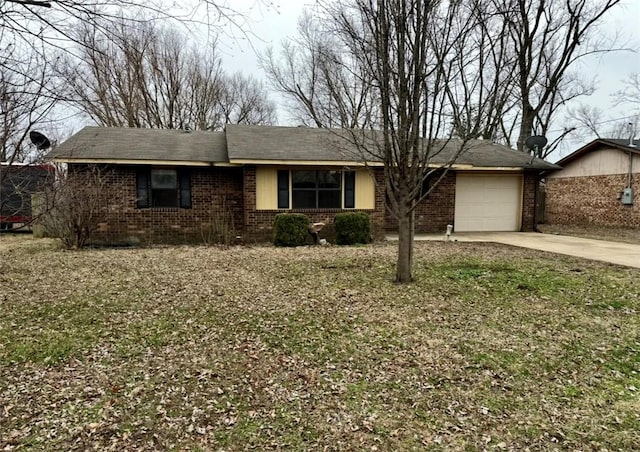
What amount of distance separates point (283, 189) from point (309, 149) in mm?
1557

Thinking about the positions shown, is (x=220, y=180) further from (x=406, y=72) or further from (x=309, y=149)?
(x=406, y=72)

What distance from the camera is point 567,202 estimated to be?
1652 cm

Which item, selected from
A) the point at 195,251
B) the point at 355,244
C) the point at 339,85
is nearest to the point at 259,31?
the point at 339,85

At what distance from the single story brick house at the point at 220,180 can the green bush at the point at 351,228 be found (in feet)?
3.13

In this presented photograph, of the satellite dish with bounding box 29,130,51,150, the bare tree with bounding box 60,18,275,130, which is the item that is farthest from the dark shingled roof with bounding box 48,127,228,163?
the bare tree with bounding box 60,18,275,130

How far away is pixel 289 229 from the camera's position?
10516 mm

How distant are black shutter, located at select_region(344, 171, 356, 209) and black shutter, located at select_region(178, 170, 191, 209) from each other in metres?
4.61

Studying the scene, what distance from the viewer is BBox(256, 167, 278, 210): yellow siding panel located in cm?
1138

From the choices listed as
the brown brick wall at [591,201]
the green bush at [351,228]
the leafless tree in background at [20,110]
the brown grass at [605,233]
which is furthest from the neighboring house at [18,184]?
the brown brick wall at [591,201]

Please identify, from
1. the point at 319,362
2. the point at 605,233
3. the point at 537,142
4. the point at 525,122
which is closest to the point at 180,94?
the point at 537,142

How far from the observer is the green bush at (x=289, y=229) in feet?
34.4

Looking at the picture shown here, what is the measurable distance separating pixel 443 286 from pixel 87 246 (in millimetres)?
8992

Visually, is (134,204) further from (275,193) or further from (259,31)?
(259,31)

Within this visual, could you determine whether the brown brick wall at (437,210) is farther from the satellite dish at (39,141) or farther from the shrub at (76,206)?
the satellite dish at (39,141)
